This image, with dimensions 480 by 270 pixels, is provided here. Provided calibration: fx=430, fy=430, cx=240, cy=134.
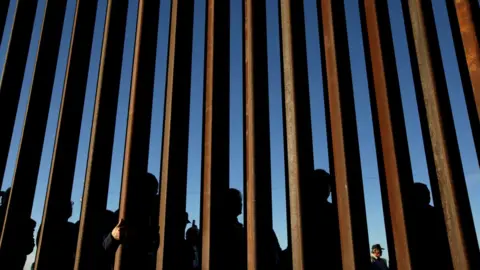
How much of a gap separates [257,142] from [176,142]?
35cm

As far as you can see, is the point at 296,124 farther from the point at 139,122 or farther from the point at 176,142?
the point at 139,122

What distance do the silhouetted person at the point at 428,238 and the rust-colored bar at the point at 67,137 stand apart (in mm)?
1455

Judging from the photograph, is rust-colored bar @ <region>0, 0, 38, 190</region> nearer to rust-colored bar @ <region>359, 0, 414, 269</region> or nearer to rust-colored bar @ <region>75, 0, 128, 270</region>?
rust-colored bar @ <region>75, 0, 128, 270</region>

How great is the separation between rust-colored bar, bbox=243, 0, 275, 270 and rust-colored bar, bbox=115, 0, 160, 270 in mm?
438

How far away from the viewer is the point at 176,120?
191 cm

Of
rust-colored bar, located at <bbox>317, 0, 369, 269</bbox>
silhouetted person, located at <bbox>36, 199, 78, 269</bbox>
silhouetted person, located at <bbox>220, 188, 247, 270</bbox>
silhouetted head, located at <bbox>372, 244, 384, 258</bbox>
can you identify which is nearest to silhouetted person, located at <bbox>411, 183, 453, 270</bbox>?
rust-colored bar, located at <bbox>317, 0, 369, 269</bbox>

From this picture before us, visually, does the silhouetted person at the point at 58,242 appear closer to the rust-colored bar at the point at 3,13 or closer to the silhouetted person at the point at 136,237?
the silhouetted person at the point at 136,237

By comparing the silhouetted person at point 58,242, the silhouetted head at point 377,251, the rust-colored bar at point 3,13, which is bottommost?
the silhouetted person at point 58,242

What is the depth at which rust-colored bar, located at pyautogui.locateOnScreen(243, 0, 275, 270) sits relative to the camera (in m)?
1.75

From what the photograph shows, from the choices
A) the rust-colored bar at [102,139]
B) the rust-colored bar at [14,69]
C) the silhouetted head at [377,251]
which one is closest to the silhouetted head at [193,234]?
the rust-colored bar at [102,139]

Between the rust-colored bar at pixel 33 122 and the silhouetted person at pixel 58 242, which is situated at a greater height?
the rust-colored bar at pixel 33 122

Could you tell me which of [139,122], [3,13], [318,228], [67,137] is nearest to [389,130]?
[318,228]

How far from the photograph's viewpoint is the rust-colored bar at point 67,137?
5.74ft

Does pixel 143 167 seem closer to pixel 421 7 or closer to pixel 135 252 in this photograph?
pixel 135 252
